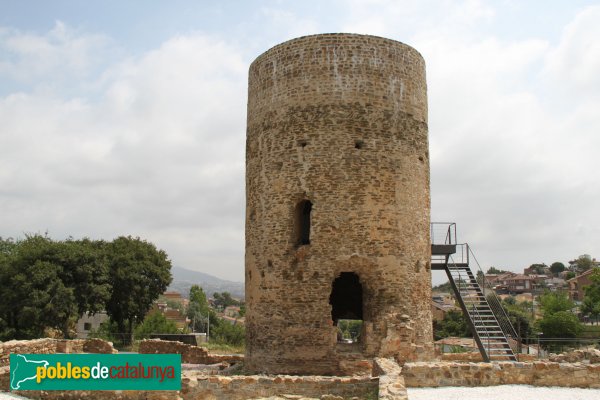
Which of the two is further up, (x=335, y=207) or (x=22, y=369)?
(x=335, y=207)

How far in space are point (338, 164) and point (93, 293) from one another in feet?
73.4

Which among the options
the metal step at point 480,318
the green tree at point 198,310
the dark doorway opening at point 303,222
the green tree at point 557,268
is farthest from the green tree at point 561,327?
the green tree at point 557,268

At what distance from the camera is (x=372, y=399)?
985 cm

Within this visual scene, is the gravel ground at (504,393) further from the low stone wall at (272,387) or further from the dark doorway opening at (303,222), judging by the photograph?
the dark doorway opening at (303,222)

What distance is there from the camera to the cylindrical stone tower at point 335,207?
532 inches

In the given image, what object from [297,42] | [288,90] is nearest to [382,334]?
[288,90]

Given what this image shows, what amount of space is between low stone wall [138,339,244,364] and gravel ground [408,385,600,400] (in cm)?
1027

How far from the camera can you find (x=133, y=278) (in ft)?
116

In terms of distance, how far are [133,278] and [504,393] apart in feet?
93.7

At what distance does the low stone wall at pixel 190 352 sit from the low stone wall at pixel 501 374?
969 cm

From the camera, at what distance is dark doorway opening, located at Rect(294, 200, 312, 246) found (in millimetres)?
14134

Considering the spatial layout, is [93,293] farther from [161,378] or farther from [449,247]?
[161,378]

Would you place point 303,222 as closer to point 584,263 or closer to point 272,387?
point 272,387

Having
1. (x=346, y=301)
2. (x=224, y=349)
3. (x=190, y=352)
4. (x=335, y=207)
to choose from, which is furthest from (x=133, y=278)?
(x=335, y=207)
